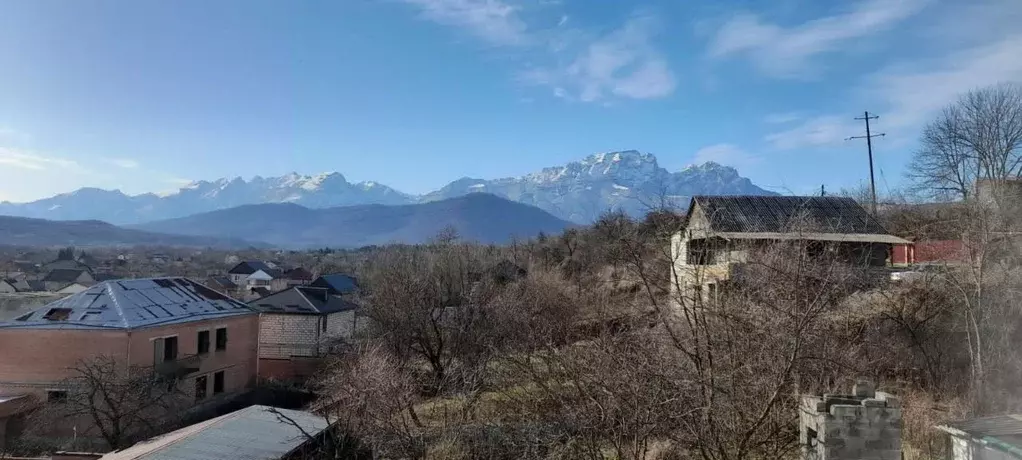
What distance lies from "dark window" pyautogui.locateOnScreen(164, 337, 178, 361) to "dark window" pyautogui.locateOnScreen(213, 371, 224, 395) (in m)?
2.53

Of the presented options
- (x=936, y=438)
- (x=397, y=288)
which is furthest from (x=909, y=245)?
(x=397, y=288)

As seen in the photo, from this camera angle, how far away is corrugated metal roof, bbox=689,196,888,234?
2123cm

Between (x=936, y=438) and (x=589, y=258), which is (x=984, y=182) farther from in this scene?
(x=589, y=258)

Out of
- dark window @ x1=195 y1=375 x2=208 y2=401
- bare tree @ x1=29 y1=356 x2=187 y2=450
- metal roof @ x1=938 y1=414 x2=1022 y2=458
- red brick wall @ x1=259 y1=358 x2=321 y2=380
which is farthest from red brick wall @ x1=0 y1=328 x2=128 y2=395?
metal roof @ x1=938 y1=414 x2=1022 y2=458

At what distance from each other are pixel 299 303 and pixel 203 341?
6.37 meters

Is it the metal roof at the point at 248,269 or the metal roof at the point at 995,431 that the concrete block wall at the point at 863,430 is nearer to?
the metal roof at the point at 995,431

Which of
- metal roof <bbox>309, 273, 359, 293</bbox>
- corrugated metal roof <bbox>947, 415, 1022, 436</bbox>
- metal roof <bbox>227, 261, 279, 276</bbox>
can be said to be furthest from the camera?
metal roof <bbox>227, 261, 279, 276</bbox>

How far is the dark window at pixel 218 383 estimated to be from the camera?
24.3m

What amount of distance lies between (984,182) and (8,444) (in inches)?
1143

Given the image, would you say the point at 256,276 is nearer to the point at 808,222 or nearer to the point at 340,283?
the point at 340,283

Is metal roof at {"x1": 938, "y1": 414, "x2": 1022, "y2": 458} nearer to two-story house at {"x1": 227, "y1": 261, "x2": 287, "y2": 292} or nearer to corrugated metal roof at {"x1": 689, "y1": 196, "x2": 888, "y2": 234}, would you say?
corrugated metal roof at {"x1": 689, "y1": 196, "x2": 888, "y2": 234}

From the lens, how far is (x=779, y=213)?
22.4 m

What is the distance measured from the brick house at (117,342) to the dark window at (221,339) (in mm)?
39

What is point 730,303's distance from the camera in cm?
985
